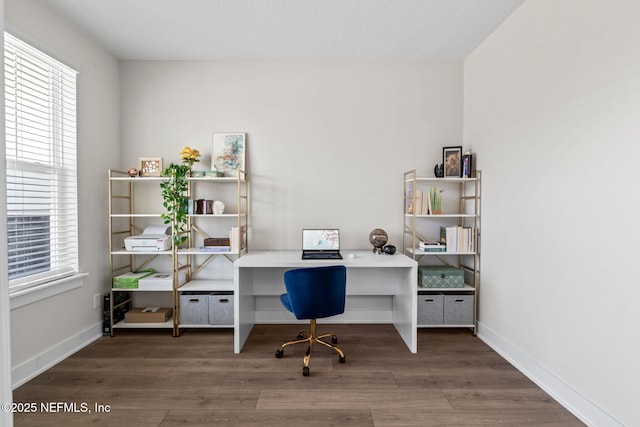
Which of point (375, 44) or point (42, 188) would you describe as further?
point (375, 44)

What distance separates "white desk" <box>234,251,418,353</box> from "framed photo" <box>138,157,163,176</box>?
4.20 feet

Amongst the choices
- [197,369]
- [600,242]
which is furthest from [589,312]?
[197,369]

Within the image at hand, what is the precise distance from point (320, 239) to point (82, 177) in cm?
222

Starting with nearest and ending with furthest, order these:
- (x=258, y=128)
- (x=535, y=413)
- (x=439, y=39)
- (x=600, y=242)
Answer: (x=600, y=242)
(x=535, y=413)
(x=439, y=39)
(x=258, y=128)

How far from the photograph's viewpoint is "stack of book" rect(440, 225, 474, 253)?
3.08 metres

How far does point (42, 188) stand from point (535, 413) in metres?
3.81

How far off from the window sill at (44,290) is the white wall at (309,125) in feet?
4.24

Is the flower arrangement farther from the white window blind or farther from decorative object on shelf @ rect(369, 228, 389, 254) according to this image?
decorative object on shelf @ rect(369, 228, 389, 254)

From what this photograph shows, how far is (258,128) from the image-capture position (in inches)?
133

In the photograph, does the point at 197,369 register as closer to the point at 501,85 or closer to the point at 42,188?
the point at 42,188

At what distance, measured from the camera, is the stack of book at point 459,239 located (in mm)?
3082

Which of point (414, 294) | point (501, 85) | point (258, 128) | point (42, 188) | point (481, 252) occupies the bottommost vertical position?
point (414, 294)

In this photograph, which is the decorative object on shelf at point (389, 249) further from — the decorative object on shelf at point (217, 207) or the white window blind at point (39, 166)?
the white window blind at point (39, 166)

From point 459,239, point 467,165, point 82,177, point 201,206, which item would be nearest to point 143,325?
point 201,206
